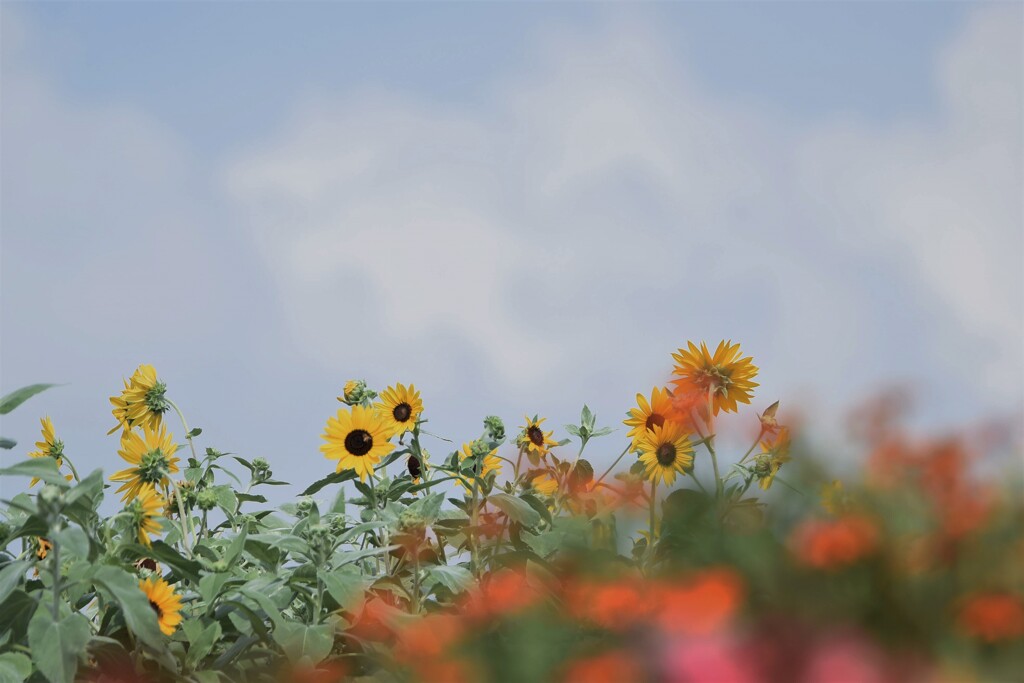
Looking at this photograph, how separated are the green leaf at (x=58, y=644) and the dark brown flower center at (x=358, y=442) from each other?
Answer: 1.06 m

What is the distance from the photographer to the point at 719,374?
10.00 ft

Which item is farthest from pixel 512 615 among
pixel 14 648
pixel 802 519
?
pixel 14 648

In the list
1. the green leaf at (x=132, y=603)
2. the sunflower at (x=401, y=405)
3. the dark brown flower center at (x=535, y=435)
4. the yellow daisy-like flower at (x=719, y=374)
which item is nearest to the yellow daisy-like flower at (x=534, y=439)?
the dark brown flower center at (x=535, y=435)

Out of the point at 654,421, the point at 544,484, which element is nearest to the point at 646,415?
the point at 654,421

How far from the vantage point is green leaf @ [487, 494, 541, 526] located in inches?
131

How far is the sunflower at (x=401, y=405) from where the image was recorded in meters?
3.79

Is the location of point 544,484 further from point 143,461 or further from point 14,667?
point 14,667

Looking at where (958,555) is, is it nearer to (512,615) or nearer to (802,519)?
(802,519)

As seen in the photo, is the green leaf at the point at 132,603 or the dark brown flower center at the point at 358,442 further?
the dark brown flower center at the point at 358,442

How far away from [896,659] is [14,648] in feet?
8.46

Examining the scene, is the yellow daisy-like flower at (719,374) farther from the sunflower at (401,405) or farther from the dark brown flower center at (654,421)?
the sunflower at (401,405)

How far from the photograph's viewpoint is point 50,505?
2.55 metres

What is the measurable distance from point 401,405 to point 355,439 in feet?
1.18

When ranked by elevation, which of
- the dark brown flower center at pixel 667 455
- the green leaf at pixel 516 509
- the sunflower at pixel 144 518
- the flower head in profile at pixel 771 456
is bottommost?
the sunflower at pixel 144 518
